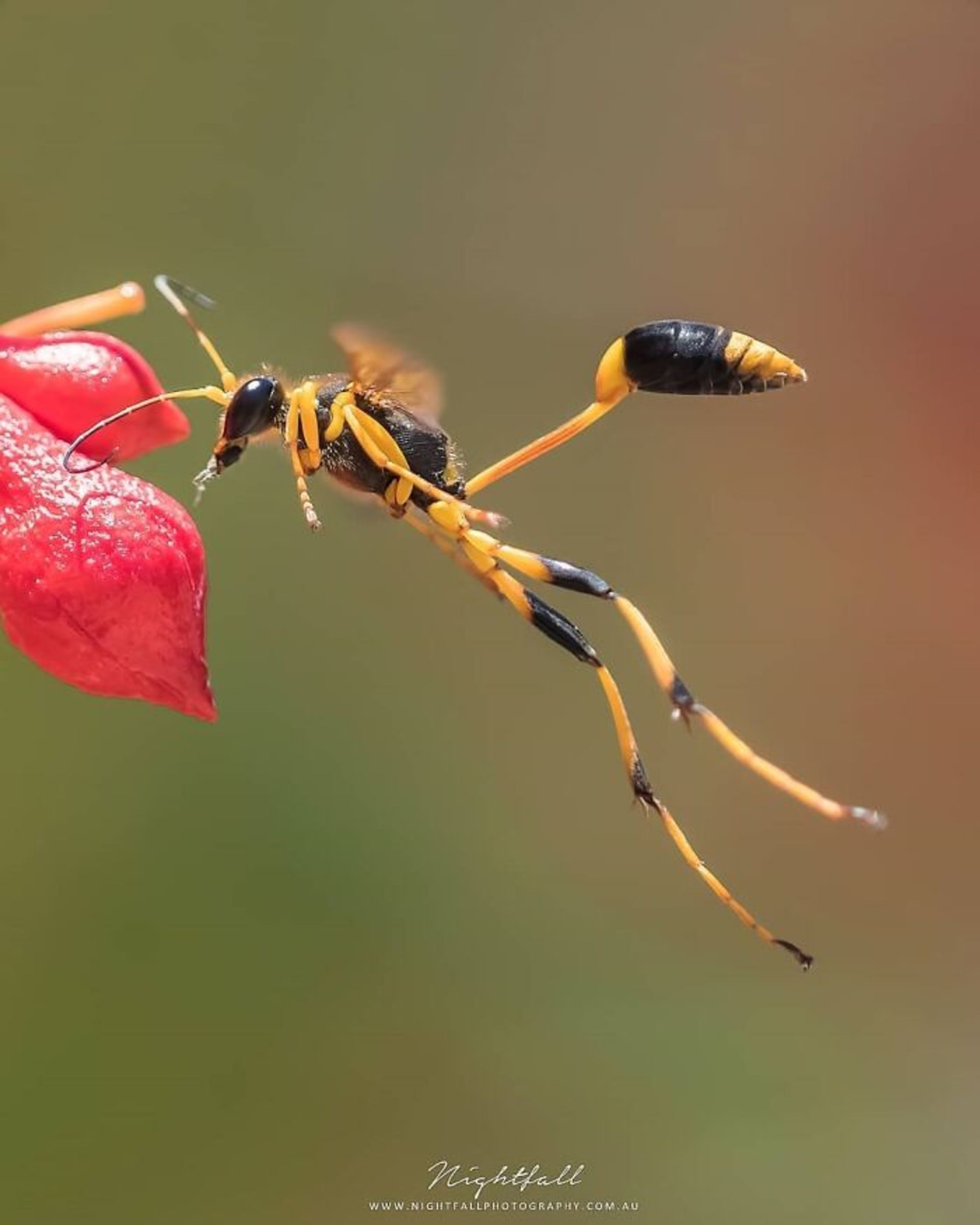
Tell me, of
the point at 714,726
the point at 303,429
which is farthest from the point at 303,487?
the point at 714,726

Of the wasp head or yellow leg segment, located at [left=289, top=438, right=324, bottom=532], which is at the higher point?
the wasp head

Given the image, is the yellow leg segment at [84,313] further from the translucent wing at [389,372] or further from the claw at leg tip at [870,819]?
the claw at leg tip at [870,819]

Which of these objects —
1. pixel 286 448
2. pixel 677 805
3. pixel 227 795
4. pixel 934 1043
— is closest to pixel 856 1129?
pixel 934 1043

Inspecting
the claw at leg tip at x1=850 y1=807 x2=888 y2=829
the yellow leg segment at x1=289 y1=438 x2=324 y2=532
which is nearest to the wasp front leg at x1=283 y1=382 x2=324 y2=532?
the yellow leg segment at x1=289 y1=438 x2=324 y2=532

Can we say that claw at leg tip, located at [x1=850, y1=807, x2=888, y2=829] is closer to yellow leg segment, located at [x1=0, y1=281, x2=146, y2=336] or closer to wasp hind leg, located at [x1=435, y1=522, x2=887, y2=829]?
wasp hind leg, located at [x1=435, y1=522, x2=887, y2=829]

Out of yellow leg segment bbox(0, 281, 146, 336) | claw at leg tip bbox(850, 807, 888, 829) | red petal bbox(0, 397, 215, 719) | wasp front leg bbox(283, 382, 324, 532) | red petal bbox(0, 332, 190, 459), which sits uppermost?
yellow leg segment bbox(0, 281, 146, 336)

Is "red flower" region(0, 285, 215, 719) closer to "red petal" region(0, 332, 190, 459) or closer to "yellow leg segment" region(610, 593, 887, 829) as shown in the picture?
"red petal" region(0, 332, 190, 459)

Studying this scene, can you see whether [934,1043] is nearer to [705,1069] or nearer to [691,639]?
[705,1069]

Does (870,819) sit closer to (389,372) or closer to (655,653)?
(655,653)
